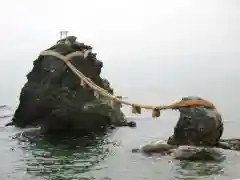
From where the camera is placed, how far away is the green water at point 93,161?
916 inches

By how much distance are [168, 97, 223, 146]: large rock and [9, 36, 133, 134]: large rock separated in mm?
7023

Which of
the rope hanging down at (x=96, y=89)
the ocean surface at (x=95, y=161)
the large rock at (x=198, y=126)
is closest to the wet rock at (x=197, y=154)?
the ocean surface at (x=95, y=161)

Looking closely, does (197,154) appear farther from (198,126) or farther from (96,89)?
(96,89)

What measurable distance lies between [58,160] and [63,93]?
6.82 m

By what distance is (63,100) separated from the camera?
31688 mm

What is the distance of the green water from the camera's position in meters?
23.3

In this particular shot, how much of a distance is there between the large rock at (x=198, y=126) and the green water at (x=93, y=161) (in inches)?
51.7

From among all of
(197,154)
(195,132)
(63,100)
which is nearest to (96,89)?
(63,100)

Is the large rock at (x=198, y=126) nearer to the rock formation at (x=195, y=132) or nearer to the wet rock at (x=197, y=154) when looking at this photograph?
the rock formation at (x=195, y=132)

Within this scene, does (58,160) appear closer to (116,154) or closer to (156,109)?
(116,154)

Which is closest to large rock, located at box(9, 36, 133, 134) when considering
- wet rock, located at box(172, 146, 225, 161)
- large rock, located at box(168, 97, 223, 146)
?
large rock, located at box(168, 97, 223, 146)

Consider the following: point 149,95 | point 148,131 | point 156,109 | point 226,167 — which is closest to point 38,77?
point 148,131

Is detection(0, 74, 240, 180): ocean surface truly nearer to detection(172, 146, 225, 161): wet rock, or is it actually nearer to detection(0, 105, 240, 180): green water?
detection(0, 105, 240, 180): green water

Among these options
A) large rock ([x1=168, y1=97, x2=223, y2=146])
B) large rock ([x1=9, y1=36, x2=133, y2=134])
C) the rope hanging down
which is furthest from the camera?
large rock ([x1=9, y1=36, x2=133, y2=134])
